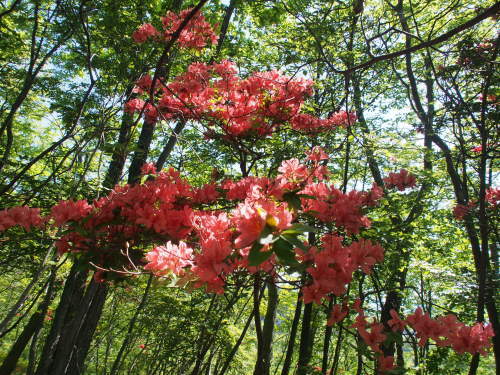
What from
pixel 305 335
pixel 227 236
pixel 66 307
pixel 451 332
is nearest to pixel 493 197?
pixel 305 335

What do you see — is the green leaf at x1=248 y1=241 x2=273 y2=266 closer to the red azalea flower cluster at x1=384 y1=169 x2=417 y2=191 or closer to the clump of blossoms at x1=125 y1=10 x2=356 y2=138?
the clump of blossoms at x1=125 y1=10 x2=356 y2=138

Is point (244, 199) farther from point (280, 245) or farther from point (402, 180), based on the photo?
point (402, 180)

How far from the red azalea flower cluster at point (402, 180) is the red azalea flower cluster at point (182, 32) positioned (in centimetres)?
270

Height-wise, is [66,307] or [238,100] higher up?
[238,100]

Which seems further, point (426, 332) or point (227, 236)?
point (426, 332)

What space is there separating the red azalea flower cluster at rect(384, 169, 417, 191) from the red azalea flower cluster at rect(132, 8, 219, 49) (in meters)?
2.70

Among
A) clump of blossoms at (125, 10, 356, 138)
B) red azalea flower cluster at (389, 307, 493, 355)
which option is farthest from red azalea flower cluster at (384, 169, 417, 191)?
red azalea flower cluster at (389, 307, 493, 355)

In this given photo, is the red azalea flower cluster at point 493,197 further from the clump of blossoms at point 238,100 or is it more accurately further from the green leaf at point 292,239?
the green leaf at point 292,239

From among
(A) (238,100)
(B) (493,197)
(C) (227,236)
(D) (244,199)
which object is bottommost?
(C) (227,236)

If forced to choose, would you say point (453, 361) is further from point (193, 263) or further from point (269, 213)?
point (269, 213)

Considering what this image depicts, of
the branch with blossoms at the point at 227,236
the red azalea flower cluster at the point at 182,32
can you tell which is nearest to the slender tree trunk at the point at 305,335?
the branch with blossoms at the point at 227,236

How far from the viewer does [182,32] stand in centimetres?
356

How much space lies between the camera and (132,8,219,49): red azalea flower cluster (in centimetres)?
346

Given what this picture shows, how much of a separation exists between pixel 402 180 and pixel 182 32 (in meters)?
3.01
